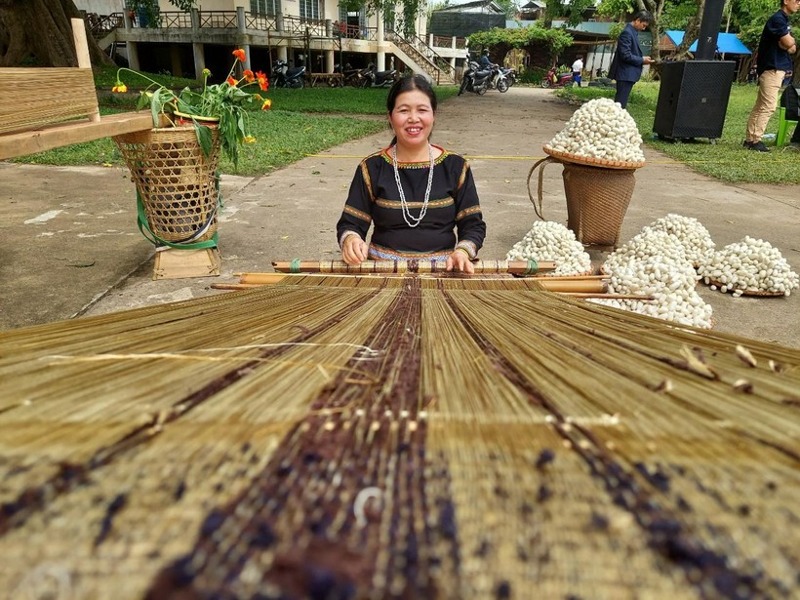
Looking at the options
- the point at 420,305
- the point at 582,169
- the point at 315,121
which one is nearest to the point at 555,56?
the point at 315,121

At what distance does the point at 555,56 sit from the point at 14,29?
Result: 88.2 ft

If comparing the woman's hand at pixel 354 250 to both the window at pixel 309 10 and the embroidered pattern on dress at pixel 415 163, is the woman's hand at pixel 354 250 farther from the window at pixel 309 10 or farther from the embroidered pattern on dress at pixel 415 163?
the window at pixel 309 10

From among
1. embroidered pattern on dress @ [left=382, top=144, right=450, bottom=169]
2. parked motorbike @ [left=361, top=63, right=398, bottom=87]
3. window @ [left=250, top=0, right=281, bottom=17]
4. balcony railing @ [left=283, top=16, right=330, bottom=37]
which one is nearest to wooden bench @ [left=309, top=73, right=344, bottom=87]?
parked motorbike @ [left=361, top=63, right=398, bottom=87]

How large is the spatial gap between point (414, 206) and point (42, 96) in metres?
1.49

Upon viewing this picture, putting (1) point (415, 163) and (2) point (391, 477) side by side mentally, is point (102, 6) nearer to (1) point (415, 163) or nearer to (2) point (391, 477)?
(1) point (415, 163)

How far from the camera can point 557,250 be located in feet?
9.37

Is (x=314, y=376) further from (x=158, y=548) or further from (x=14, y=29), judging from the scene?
(x=14, y=29)

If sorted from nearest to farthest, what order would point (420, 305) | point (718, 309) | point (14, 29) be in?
point (420, 305) < point (718, 309) < point (14, 29)

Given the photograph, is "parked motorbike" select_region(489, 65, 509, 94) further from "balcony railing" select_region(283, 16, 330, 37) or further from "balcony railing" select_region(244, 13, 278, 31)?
"balcony railing" select_region(244, 13, 278, 31)

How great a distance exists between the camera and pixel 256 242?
11.8 ft

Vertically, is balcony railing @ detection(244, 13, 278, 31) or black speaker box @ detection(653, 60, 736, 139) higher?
balcony railing @ detection(244, 13, 278, 31)

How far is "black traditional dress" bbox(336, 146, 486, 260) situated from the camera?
2285mm

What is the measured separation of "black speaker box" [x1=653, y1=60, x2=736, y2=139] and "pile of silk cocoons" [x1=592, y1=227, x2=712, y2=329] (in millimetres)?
5628

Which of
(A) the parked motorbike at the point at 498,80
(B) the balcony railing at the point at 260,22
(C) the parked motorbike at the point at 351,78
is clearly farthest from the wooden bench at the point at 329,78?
(A) the parked motorbike at the point at 498,80
